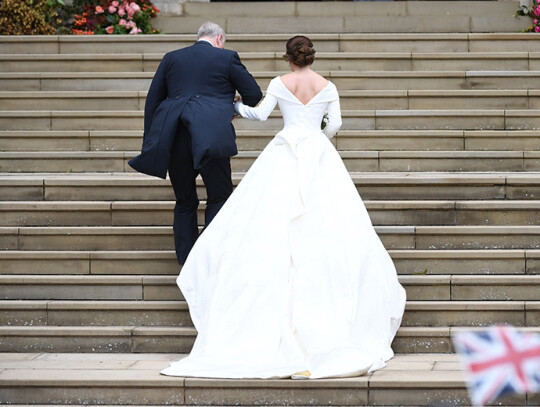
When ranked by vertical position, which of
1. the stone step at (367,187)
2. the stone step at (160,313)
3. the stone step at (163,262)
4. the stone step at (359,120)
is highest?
the stone step at (359,120)

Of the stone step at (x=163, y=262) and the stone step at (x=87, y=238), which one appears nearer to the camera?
the stone step at (x=163, y=262)

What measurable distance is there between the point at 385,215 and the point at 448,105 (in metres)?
2.41

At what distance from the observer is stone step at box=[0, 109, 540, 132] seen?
9617 millimetres

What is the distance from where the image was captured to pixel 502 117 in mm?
9609

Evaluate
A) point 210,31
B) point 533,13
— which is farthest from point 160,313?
point 533,13

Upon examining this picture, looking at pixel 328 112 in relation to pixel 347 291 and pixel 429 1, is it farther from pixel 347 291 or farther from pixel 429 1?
pixel 429 1

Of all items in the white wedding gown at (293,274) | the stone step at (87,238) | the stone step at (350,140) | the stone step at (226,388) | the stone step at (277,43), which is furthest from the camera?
the stone step at (277,43)

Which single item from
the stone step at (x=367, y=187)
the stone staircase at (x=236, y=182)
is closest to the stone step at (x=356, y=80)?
the stone staircase at (x=236, y=182)

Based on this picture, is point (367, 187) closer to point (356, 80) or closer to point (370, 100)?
point (370, 100)

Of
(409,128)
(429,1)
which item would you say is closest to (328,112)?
(409,128)

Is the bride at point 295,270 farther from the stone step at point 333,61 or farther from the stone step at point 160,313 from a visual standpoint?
the stone step at point 333,61

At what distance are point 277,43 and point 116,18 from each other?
7.32 feet

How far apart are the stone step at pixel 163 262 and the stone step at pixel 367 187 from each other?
74 centimetres

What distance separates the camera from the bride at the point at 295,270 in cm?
621
